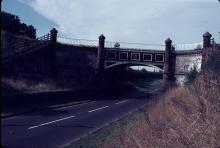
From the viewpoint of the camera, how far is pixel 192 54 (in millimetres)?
49344

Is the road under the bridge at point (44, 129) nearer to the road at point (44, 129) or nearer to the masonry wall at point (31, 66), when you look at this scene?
the road at point (44, 129)

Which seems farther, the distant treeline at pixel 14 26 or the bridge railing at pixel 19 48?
the distant treeline at pixel 14 26

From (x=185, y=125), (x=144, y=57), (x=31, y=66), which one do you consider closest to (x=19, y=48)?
(x=31, y=66)

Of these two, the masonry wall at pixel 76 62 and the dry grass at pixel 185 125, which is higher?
the masonry wall at pixel 76 62

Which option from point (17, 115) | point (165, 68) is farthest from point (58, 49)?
point (17, 115)

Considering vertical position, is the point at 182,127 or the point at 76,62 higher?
the point at 76,62

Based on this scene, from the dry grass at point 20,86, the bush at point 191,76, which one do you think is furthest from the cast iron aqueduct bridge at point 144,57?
the bush at point 191,76

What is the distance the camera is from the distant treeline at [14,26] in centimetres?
6001

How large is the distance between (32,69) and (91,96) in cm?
795

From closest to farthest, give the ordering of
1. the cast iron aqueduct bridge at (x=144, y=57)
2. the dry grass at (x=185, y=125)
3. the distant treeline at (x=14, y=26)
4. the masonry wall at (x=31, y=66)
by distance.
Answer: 1. the dry grass at (x=185, y=125)
2. the masonry wall at (x=31, y=66)
3. the cast iron aqueduct bridge at (x=144, y=57)
4. the distant treeline at (x=14, y=26)

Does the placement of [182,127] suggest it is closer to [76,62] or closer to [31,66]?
[31,66]

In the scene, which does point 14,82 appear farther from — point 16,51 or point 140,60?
point 140,60

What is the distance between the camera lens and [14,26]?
64562 mm

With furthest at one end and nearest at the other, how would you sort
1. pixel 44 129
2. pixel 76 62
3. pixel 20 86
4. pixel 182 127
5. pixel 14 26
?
pixel 14 26
pixel 76 62
pixel 20 86
pixel 44 129
pixel 182 127
